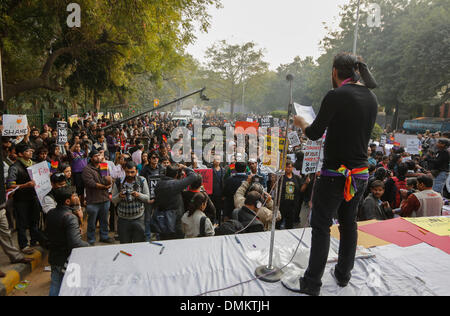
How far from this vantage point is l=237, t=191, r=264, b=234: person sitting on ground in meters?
3.81

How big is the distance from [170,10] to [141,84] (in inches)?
1141

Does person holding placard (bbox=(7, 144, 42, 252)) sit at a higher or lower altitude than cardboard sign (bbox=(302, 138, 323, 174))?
lower

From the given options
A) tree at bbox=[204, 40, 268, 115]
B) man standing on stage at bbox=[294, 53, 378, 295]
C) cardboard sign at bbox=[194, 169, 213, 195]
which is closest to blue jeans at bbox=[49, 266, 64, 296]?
man standing on stage at bbox=[294, 53, 378, 295]

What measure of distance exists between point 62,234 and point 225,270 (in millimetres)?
1957

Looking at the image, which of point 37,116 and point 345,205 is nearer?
point 345,205

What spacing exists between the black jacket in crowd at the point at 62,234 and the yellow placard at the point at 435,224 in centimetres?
445

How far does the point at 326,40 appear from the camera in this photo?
38.9 metres

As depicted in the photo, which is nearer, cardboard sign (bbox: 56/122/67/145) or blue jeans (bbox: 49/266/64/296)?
blue jeans (bbox: 49/266/64/296)

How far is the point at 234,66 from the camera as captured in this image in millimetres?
48531

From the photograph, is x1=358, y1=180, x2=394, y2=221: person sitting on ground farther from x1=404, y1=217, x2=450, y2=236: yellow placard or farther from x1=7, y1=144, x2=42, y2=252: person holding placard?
x1=7, y1=144, x2=42, y2=252: person holding placard

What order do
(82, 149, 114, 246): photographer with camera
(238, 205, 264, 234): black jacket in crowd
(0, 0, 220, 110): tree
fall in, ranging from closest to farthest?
(238, 205, 264, 234): black jacket in crowd, (82, 149, 114, 246): photographer with camera, (0, 0, 220, 110): tree

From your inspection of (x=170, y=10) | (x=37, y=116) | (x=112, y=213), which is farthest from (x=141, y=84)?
(x=112, y=213)

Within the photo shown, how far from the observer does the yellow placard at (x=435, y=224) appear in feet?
12.6
